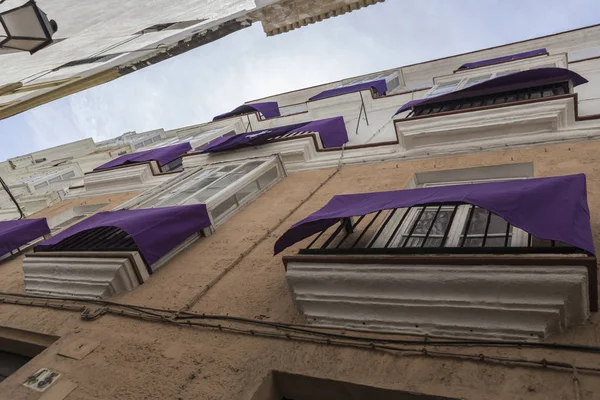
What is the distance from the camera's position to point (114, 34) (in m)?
4.97

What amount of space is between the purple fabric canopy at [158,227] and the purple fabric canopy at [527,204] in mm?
2388

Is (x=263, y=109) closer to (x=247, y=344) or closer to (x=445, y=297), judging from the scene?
(x=247, y=344)

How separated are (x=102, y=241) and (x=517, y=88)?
7.80 meters

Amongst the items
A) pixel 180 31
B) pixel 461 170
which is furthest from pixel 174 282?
pixel 461 170

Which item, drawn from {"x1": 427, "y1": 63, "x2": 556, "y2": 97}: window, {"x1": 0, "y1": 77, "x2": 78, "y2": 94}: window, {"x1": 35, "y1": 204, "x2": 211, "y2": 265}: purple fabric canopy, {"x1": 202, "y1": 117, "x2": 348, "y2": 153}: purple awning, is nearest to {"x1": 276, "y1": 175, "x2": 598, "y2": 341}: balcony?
{"x1": 35, "y1": 204, "x2": 211, "y2": 265}: purple fabric canopy

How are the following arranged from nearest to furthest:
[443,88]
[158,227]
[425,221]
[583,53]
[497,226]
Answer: [497,226], [425,221], [158,227], [443,88], [583,53]

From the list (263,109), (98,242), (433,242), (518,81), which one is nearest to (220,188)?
(98,242)

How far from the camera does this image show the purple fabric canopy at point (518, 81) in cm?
685

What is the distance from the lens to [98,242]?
19.2ft

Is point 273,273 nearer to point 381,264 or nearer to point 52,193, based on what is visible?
point 381,264

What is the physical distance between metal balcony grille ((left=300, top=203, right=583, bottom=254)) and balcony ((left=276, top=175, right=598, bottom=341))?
18 mm

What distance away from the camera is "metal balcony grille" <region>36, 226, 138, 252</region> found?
5.46 meters

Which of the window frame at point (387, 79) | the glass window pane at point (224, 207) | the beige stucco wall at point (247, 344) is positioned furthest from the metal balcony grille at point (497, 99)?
the window frame at point (387, 79)

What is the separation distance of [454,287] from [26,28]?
4.33 meters
